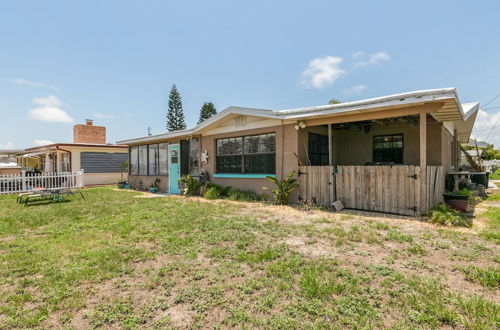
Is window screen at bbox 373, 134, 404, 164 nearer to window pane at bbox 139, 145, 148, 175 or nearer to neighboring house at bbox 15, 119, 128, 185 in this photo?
window pane at bbox 139, 145, 148, 175

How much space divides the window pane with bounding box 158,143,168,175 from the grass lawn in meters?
7.78

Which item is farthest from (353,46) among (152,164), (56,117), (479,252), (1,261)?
(56,117)

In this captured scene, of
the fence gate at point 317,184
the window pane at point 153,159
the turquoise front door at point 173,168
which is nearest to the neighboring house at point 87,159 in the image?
the window pane at point 153,159

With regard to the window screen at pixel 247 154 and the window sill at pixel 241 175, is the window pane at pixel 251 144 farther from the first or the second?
the window sill at pixel 241 175

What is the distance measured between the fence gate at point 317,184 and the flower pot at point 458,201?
2.95 m

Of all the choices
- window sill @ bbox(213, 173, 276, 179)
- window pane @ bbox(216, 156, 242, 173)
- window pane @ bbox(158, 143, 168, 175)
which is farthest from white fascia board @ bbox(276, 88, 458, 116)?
window pane @ bbox(158, 143, 168, 175)

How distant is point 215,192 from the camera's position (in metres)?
10.1

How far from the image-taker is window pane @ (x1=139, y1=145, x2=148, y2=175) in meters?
14.5

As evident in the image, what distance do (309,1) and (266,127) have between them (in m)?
4.83

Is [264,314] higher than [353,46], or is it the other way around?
[353,46]

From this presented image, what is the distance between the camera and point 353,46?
40.2 ft

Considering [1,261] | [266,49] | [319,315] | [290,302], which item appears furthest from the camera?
[266,49]

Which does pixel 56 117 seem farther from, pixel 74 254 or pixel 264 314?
pixel 264 314

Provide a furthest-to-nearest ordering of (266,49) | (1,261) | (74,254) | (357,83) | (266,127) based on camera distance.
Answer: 1. (357,83)
2. (266,49)
3. (266,127)
4. (74,254)
5. (1,261)
